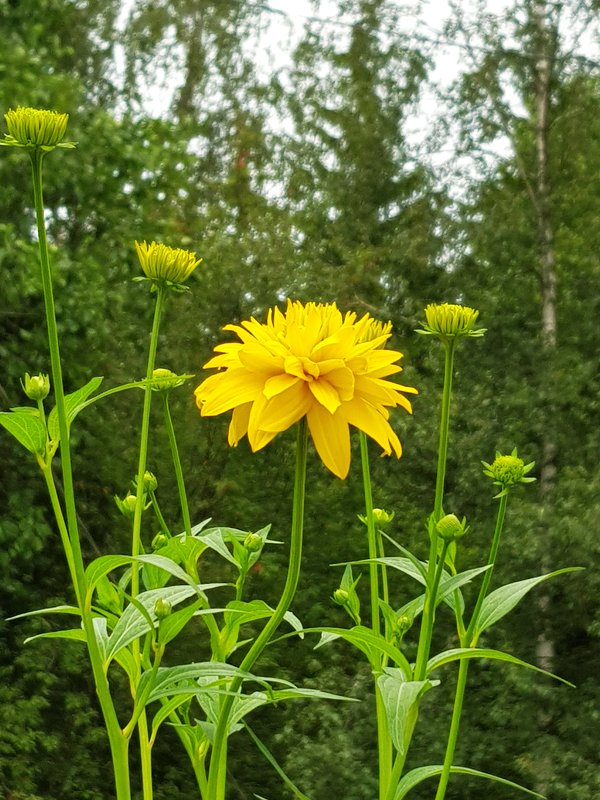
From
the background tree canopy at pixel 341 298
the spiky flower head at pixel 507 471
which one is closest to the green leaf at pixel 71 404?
the spiky flower head at pixel 507 471

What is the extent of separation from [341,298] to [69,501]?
2.05 meters

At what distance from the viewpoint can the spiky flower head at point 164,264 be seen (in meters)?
0.56

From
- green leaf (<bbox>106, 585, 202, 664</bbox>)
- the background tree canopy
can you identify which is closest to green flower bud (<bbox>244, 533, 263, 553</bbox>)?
green leaf (<bbox>106, 585, 202, 664</bbox>)

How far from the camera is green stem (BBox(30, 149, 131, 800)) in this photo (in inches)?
17.5

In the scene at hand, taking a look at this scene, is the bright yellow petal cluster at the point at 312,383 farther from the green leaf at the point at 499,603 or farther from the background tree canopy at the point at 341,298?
the background tree canopy at the point at 341,298

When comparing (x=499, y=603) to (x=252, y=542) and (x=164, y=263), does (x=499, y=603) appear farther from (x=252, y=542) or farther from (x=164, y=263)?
(x=164, y=263)

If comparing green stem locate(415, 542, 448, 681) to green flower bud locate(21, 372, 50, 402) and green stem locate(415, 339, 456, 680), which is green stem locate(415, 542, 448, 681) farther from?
green flower bud locate(21, 372, 50, 402)

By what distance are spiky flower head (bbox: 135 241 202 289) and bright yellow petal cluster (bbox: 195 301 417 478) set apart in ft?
0.36

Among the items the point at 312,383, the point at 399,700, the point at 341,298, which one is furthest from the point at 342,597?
the point at 341,298

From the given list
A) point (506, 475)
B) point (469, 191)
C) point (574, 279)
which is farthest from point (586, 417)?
point (506, 475)

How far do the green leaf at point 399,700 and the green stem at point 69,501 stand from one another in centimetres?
14

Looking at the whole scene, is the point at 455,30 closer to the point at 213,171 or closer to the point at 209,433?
the point at 213,171

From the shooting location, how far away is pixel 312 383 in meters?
0.43

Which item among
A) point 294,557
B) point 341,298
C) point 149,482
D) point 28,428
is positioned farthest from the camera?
point 341,298
